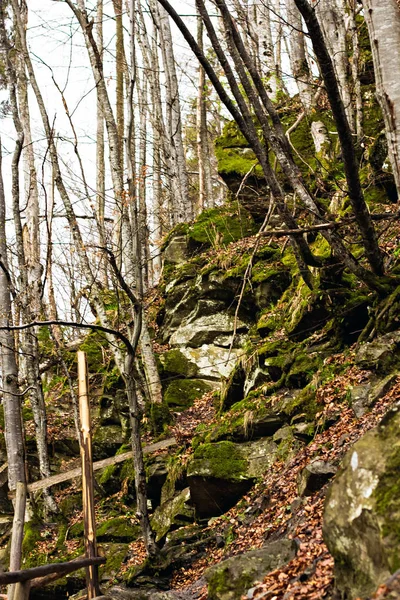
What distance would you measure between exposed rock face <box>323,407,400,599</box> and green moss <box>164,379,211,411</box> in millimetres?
8016

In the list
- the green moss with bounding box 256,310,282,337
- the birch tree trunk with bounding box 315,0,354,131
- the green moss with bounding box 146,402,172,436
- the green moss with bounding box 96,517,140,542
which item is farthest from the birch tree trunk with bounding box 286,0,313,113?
the green moss with bounding box 96,517,140,542

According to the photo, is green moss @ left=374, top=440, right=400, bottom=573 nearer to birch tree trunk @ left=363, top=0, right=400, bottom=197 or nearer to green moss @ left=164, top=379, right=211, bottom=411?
birch tree trunk @ left=363, top=0, right=400, bottom=197

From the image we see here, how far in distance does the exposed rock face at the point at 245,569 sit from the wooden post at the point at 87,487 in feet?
7.34

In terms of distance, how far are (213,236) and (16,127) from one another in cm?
504

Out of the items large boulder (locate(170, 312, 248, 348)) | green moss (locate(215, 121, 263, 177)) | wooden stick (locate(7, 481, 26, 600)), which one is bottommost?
wooden stick (locate(7, 481, 26, 600))

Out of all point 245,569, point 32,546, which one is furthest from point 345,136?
point 32,546

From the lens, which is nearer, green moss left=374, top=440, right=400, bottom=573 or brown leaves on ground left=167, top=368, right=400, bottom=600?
green moss left=374, top=440, right=400, bottom=573

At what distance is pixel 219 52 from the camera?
5.73 meters

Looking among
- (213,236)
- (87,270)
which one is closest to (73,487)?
(87,270)

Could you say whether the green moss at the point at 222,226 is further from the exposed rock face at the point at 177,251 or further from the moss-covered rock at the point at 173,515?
the moss-covered rock at the point at 173,515

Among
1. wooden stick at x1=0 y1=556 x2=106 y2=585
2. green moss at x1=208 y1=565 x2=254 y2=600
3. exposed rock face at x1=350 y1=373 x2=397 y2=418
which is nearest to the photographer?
wooden stick at x1=0 y1=556 x2=106 y2=585

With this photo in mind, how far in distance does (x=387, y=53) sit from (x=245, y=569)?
455 cm

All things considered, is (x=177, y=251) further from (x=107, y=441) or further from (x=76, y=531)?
(x=76, y=531)

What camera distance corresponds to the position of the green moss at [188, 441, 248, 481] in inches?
293
